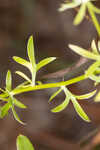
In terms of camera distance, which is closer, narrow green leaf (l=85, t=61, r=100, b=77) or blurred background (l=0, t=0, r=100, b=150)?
narrow green leaf (l=85, t=61, r=100, b=77)

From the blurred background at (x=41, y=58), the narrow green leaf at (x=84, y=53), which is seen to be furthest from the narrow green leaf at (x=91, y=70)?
the blurred background at (x=41, y=58)

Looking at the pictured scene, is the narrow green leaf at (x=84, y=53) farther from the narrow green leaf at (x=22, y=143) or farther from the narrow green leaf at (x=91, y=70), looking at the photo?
the narrow green leaf at (x=22, y=143)

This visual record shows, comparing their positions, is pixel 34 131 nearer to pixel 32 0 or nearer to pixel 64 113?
pixel 64 113

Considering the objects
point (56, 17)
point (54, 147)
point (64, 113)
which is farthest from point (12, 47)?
point (54, 147)

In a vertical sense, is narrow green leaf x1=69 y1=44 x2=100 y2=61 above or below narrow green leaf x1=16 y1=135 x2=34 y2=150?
above

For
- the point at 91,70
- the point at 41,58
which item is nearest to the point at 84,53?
the point at 91,70

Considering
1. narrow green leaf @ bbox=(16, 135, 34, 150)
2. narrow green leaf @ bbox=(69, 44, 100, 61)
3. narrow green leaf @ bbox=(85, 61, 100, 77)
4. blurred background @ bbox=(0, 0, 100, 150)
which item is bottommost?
narrow green leaf @ bbox=(16, 135, 34, 150)

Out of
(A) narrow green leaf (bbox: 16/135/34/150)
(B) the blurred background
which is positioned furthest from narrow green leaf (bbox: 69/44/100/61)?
(B) the blurred background

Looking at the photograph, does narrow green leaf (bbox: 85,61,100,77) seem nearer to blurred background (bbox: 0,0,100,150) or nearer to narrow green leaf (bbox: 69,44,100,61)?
narrow green leaf (bbox: 69,44,100,61)

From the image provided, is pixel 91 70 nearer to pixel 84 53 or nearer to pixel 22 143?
pixel 84 53
